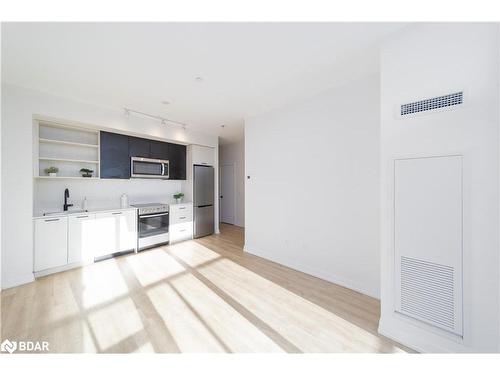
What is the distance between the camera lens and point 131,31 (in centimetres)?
166

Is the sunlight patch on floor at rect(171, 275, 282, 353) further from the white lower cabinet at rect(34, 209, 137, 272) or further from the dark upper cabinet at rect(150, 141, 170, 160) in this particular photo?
the dark upper cabinet at rect(150, 141, 170, 160)

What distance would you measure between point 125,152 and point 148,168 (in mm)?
512

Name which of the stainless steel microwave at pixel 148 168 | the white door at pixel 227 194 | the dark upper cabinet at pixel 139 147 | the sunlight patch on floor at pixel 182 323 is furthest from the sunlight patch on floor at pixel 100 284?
the white door at pixel 227 194

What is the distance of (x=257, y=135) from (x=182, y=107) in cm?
144

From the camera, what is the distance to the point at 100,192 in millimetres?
3773

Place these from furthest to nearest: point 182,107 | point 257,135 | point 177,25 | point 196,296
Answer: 1. point 257,135
2. point 182,107
3. point 196,296
4. point 177,25

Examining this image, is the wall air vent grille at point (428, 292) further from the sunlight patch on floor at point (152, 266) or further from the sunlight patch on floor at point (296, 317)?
the sunlight patch on floor at point (152, 266)

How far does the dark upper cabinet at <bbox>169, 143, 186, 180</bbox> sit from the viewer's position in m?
4.54

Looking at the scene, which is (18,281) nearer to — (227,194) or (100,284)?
(100,284)

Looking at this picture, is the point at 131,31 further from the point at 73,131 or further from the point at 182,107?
the point at 73,131

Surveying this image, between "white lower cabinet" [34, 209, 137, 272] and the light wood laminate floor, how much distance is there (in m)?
0.24

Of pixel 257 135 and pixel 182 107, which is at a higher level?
pixel 182 107

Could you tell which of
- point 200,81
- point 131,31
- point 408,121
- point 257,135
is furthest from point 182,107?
point 408,121

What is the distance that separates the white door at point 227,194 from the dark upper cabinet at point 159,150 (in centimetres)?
255
